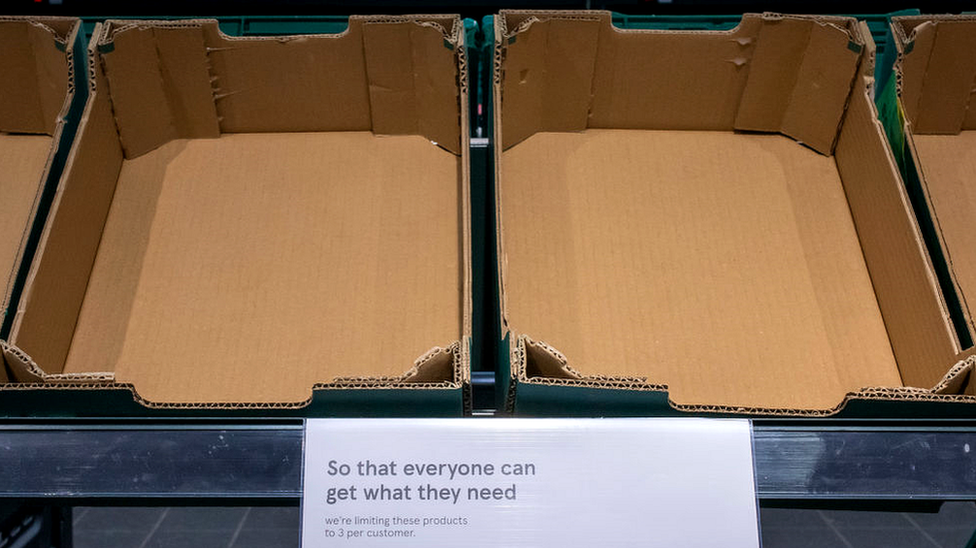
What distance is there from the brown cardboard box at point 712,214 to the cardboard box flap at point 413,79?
79mm

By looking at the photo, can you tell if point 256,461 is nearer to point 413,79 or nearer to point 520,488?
point 520,488

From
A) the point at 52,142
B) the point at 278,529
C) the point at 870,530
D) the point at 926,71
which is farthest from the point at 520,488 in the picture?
the point at 870,530

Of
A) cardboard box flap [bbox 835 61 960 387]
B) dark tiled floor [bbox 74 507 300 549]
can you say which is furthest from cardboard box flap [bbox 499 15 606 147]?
dark tiled floor [bbox 74 507 300 549]

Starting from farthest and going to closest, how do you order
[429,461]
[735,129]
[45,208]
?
[735,129] < [45,208] < [429,461]

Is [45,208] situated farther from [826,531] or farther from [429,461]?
[826,531]

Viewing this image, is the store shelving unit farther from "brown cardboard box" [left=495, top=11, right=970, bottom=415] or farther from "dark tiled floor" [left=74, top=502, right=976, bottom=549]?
"dark tiled floor" [left=74, top=502, right=976, bottom=549]

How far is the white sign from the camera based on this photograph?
22.0 inches

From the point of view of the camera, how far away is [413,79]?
3.62 feet

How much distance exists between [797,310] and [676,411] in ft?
1.38

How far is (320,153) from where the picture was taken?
1.15 m

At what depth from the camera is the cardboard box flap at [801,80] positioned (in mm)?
1060

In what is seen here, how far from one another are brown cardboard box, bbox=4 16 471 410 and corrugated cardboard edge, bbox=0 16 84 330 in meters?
0.02

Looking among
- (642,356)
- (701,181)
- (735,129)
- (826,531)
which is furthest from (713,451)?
(826,531)

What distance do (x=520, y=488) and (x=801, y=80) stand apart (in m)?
0.83
